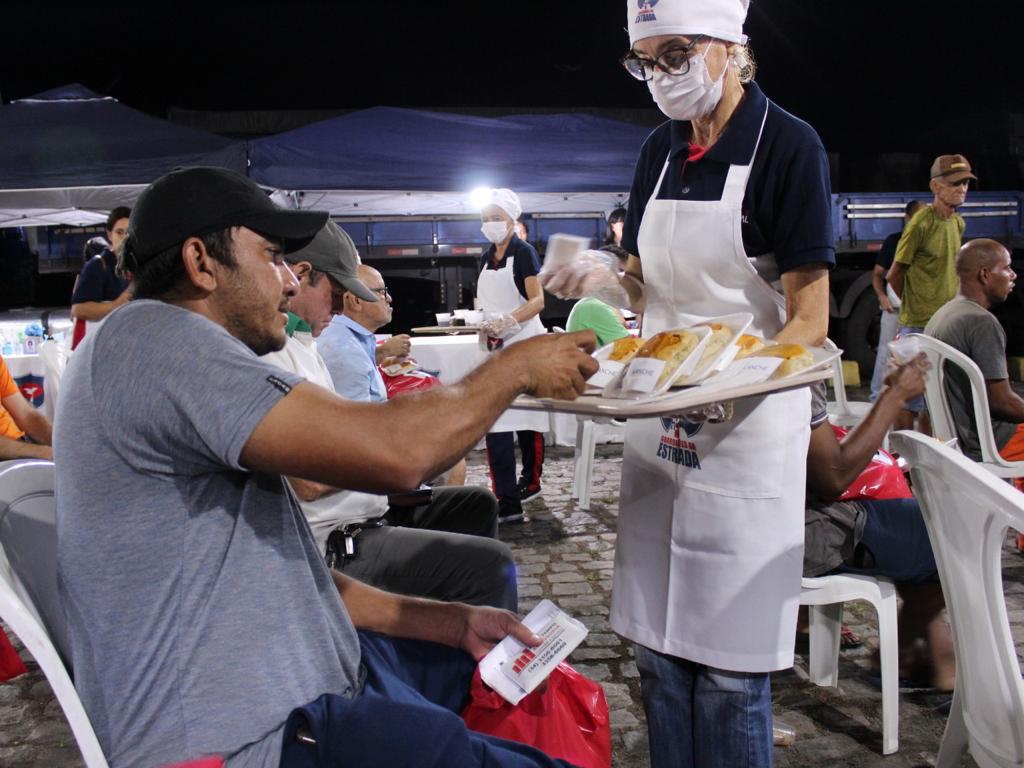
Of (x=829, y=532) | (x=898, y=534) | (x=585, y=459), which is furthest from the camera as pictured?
(x=585, y=459)

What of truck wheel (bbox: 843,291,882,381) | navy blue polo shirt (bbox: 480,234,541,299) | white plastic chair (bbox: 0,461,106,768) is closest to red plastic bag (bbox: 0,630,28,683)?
white plastic chair (bbox: 0,461,106,768)

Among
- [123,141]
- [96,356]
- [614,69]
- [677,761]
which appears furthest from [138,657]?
[614,69]

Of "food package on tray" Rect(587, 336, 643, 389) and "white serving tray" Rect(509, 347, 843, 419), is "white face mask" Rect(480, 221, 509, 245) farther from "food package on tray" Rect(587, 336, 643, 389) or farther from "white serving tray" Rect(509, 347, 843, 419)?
"white serving tray" Rect(509, 347, 843, 419)

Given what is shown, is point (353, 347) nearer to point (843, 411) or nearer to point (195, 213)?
point (195, 213)

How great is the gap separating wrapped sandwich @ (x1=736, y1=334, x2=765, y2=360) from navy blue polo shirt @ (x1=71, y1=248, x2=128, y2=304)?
16.3 feet

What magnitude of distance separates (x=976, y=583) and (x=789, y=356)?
0.75 meters

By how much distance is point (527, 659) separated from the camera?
5.63 feet

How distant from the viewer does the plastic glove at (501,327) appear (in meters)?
5.97

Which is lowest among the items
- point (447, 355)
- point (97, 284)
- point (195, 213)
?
point (447, 355)

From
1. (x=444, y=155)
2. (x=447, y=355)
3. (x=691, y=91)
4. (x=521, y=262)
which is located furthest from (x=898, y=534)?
(x=444, y=155)

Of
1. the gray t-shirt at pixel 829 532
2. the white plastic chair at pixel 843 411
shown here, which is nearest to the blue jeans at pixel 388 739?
the gray t-shirt at pixel 829 532

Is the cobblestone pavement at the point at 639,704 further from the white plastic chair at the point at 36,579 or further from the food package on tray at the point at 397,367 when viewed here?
the white plastic chair at the point at 36,579

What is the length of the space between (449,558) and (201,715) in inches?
56.3

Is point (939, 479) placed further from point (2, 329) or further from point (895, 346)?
point (2, 329)
